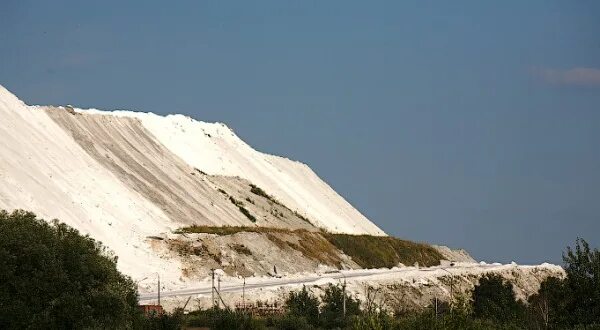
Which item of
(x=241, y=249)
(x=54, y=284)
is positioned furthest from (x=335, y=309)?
(x=241, y=249)

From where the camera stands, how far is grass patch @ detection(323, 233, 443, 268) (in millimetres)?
88188

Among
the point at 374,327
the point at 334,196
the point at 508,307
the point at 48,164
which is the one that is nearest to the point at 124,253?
the point at 48,164

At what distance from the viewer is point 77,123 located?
293 ft

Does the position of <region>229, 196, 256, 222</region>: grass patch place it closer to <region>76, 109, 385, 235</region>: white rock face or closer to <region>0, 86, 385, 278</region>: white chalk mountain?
<region>0, 86, 385, 278</region>: white chalk mountain

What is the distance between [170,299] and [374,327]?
21519 mm

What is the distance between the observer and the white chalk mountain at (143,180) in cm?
6562

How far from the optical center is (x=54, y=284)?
3669 cm

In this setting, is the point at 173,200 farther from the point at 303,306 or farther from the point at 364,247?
the point at 303,306

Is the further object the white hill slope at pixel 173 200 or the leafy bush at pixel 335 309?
the white hill slope at pixel 173 200

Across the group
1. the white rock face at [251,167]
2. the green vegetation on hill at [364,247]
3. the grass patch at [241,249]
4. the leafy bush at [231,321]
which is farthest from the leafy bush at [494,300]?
the white rock face at [251,167]

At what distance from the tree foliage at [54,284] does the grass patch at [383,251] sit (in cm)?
4877

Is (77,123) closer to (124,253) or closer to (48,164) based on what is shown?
(48,164)

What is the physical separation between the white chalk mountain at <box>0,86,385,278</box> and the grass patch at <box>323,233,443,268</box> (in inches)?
202

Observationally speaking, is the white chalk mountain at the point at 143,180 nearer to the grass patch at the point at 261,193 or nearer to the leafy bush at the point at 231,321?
the grass patch at the point at 261,193
